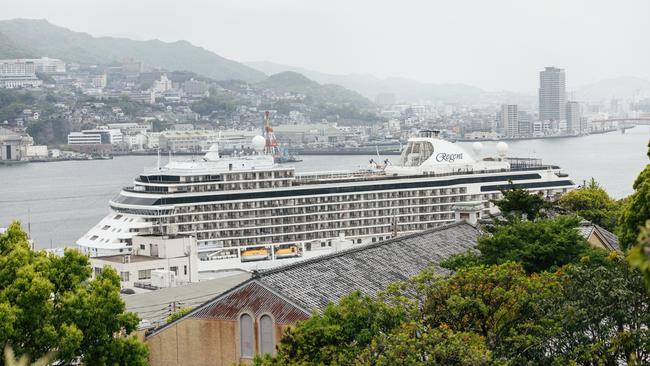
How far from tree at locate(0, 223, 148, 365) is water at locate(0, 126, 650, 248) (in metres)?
46.0

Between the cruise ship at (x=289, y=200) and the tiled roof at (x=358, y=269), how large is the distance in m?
24.8

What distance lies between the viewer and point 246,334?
14484mm

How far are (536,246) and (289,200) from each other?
3356 cm

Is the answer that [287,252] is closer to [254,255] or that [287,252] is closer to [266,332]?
[254,255]

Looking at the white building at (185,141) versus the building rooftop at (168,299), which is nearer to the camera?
the building rooftop at (168,299)

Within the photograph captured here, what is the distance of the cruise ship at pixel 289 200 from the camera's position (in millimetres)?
47656

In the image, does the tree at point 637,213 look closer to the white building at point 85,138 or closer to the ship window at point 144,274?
the ship window at point 144,274

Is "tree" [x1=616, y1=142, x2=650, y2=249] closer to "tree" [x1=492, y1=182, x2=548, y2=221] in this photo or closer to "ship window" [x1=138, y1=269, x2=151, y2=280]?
"tree" [x1=492, y1=182, x2=548, y2=221]

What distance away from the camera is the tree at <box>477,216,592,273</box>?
17.6 metres

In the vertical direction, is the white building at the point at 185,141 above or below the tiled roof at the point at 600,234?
below

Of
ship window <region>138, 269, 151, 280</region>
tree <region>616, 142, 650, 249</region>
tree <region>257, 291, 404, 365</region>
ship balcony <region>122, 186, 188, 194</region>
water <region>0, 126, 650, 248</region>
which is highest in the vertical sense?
tree <region>616, 142, 650, 249</region>

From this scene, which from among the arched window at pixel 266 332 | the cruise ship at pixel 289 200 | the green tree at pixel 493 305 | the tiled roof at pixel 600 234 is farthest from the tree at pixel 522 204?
the cruise ship at pixel 289 200

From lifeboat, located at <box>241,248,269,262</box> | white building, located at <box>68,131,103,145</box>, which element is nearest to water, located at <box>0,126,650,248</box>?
white building, located at <box>68,131,103,145</box>

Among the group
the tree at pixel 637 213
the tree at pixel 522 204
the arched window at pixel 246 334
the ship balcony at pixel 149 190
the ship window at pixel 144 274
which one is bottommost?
the ship window at pixel 144 274
